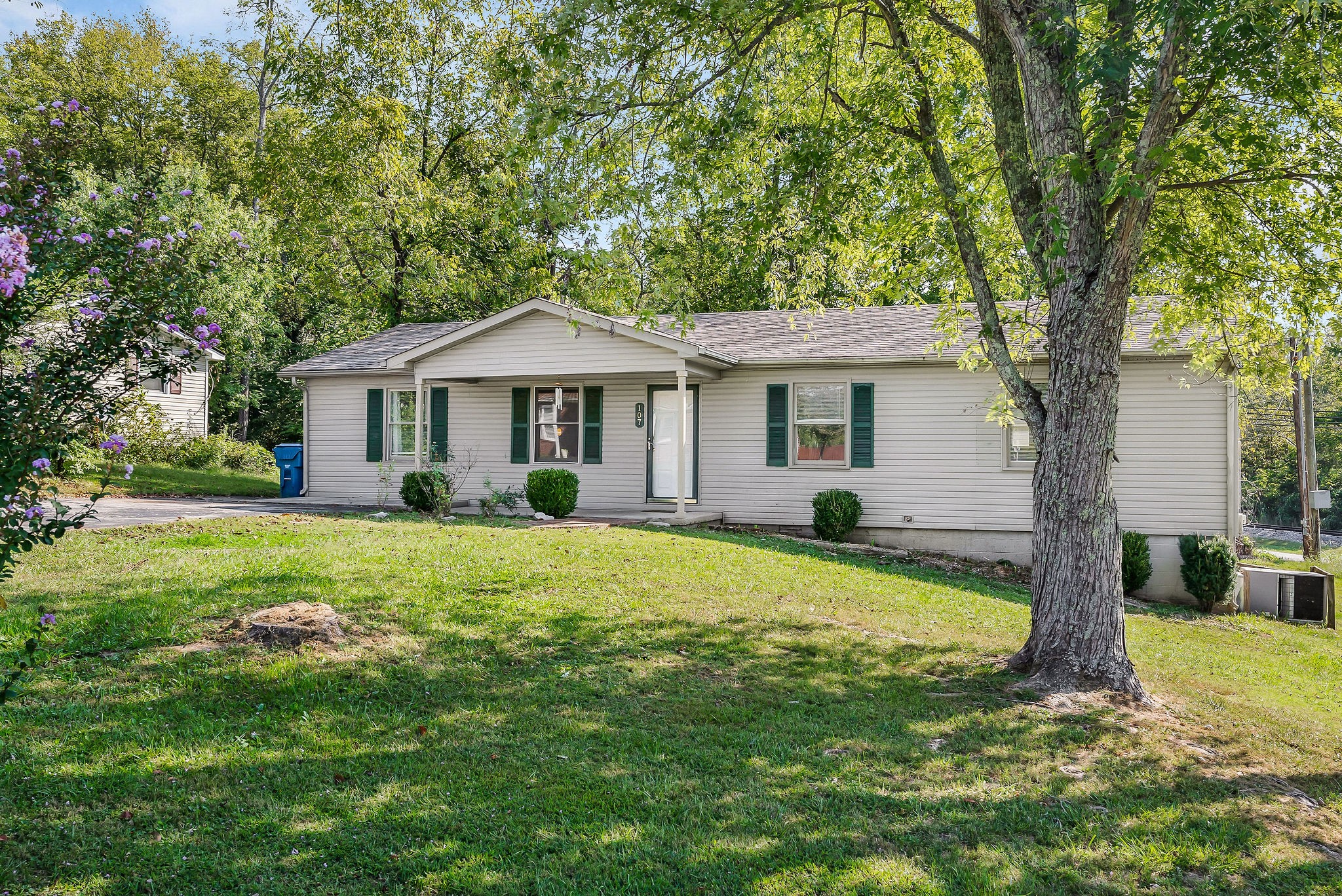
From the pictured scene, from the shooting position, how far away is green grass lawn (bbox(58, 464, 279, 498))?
54.3ft

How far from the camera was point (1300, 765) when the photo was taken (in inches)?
204

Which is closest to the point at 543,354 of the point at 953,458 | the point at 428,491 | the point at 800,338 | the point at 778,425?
the point at 428,491

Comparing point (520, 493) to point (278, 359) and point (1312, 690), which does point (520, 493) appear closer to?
point (1312, 690)

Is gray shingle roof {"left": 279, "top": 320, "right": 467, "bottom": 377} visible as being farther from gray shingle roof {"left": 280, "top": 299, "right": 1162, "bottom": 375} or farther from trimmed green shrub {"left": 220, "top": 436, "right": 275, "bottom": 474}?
trimmed green shrub {"left": 220, "top": 436, "right": 275, "bottom": 474}

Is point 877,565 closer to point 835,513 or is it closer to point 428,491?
point 835,513

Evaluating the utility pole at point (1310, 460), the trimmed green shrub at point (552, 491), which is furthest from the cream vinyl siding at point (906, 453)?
the utility pole at point (1310, 460)

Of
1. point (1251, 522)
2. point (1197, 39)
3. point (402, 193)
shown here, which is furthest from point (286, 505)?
point (1251, 522)

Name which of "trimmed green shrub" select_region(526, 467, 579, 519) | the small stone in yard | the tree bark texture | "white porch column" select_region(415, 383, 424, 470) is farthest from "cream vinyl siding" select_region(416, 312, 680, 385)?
the small stone in yard

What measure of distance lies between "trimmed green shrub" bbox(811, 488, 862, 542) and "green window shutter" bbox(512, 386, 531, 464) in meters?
5.60

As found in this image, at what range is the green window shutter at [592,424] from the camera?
15.8m

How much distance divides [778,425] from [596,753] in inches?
425

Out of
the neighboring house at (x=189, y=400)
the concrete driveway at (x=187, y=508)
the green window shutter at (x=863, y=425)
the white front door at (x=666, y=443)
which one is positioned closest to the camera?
the concrete driveway at (x=187, y=508)

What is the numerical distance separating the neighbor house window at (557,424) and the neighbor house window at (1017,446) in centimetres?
754

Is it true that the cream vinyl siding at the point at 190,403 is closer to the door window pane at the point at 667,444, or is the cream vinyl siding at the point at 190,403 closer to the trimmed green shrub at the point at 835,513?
the door window pane at the point at 667,444
